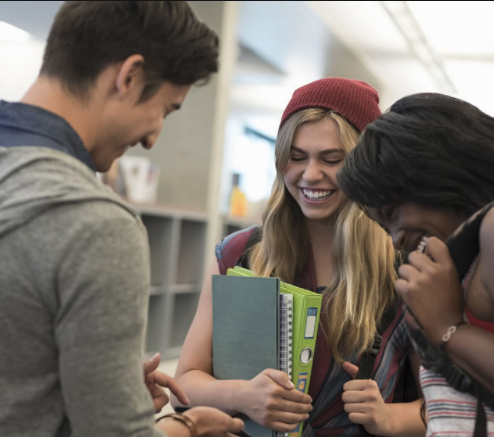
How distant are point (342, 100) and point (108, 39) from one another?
3.02 feet

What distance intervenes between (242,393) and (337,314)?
332 mm

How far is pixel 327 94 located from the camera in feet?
5.57

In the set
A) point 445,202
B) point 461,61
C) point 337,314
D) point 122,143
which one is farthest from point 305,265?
point 461,61

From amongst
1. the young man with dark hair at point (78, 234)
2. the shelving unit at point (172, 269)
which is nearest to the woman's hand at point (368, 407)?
the young man with dark hair at point (78, 234)

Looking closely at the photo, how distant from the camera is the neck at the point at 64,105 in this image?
3.00 ft

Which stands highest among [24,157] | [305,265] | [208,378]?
[24,157]

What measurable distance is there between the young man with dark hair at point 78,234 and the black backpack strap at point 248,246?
85cm

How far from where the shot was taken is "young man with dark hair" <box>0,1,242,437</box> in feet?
2.63

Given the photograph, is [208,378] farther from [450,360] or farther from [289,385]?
[450,360]

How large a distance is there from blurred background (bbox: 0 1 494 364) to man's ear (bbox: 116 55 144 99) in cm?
198

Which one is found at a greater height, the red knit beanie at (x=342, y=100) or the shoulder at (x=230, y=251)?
the red knit beanie at (x=342, y=100)

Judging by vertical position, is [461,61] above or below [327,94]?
above

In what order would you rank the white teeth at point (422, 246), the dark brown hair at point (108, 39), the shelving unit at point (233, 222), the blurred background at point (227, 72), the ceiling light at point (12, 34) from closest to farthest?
the dark brown hair at point (108, 39)
the white teeth at point (422, 246)
the ceiling light at point (12, 34)
the blurred background at point (227, 72)
the shelving unit at point (233, 222)

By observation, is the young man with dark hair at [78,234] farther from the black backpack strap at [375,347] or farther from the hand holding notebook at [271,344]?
the black backpack strap at [375,347]
